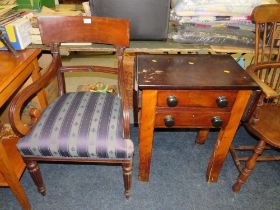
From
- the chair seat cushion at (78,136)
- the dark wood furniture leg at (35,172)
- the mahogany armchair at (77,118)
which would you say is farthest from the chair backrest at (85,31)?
the dark wood furniture leg at (35,172)

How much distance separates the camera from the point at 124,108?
1.12 meters

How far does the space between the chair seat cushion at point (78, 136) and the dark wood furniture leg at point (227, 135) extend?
532 mm

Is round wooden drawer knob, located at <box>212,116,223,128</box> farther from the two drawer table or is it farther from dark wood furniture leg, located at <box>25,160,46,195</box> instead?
dark wood furniture leg, located at <box>25,160,46,195</box>

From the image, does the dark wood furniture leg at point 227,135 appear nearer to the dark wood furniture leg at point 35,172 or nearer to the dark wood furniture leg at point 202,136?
the dark wood furniture leg at point 202,136

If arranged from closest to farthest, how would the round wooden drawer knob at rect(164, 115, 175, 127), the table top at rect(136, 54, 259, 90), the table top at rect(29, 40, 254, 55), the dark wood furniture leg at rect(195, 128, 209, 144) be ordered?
the table top at rect(136, 54, 259, 90) < the round wooden drawer knob at rect(164, 115, 175, 127) < the table top at rect(29, 40, 254, 55) < the dark wood furniture leg at rect(195, 128, 209, 144)

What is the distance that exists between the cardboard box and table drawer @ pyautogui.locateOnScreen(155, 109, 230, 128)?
912mm

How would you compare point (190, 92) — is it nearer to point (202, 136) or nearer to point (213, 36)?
point (213, 36)

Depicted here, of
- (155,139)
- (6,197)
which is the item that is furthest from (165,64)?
(6,197)

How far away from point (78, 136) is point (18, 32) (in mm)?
705

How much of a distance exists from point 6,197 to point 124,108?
39.9 inches

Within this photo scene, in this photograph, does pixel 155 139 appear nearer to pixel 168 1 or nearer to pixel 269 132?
pixel 269 132

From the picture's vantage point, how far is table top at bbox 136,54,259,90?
3.41ft

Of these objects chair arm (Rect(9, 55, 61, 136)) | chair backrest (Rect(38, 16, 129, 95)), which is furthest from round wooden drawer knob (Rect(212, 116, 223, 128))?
chair arm (Rect(9, 55, 61, 136))

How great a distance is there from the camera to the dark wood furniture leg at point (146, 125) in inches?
42.1
